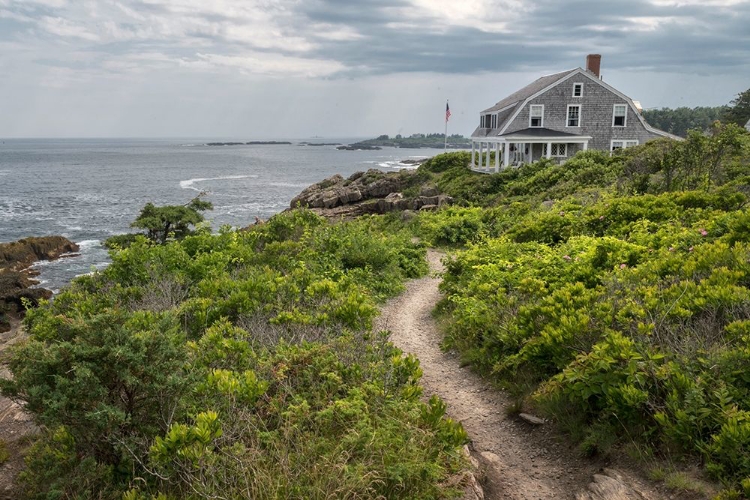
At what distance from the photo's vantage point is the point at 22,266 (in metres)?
31.6

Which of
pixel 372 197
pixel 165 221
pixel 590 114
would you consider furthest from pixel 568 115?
pixel 165 221

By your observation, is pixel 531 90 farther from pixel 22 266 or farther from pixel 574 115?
pixel 22 266

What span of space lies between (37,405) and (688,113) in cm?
13136

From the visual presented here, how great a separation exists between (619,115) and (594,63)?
6.14 metres

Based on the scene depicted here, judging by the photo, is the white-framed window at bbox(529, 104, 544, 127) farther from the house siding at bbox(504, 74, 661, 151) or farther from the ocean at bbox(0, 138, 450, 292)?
the ocean at bbox(0, 138, 450, 292)

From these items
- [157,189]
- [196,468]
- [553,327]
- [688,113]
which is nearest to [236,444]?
[196,468]

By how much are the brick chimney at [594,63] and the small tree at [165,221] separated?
2834 centimetres

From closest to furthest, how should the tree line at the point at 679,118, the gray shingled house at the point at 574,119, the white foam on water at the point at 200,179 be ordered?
the gray shingled house at the point at 574,119 → the white foam on water at the point at 200,179 → the tree line at the point at 679,118

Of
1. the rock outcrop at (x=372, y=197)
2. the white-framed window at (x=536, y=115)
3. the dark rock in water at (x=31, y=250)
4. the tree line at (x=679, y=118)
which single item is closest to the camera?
the dark rock in water at (x=31, y=250)

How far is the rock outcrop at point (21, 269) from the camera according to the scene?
23797 mm

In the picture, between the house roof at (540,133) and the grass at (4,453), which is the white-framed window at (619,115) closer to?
the house roof at (540,133)

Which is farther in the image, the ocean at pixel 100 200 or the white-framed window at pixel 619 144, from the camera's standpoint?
the ocean at pixel 100 200

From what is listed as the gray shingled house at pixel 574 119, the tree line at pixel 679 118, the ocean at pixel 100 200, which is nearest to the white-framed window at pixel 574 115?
the gray shingled house at pixel 574 119

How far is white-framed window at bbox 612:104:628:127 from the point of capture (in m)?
34.9
